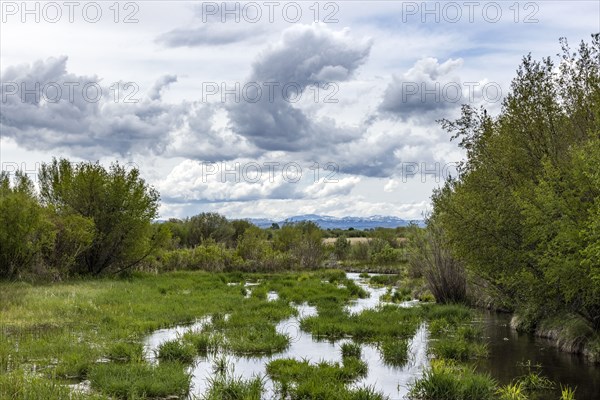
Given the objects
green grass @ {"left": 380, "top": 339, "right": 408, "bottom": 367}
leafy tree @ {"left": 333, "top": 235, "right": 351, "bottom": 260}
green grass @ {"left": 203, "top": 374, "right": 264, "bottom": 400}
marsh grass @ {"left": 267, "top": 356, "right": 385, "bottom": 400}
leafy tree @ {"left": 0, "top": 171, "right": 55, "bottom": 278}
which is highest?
leafy tree @ {"left": 0, "top": 171, "right": 55, "bottom": 278}

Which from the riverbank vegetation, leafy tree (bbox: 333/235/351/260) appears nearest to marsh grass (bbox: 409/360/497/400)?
the riverbank vegetation

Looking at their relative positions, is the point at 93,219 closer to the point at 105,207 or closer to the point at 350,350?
the point at 105,207

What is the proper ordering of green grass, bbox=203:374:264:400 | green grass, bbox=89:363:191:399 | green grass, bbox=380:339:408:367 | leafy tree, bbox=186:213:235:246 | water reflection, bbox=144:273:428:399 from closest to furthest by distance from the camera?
green grass, bbox=203:374:264:400 < green grass, bbox=89:363:191:399 < water reflection, bbox=144:273:428:399 < green grass, bbox=380:339:408:367 < leafy tree, bbox=186:213:235:246

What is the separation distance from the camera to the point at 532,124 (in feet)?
77.4

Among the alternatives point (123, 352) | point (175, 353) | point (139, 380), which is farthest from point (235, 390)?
point (123, 352)

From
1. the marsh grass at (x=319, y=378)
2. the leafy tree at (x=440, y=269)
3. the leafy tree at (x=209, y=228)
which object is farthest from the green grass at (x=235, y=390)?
the leafy tree at (x=209, y=228)

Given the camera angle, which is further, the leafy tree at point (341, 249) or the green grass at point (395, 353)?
the leafy tree at point (341, 249)

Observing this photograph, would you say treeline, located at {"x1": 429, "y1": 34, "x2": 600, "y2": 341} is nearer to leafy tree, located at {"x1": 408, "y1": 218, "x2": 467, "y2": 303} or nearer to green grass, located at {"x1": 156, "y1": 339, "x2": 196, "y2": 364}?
leafy tree, located at {"x1": 408, "y1": 218, "x2": 467, "y2": 303}

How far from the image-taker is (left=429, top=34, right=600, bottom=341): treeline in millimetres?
18891

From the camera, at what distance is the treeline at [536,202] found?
18891 mm

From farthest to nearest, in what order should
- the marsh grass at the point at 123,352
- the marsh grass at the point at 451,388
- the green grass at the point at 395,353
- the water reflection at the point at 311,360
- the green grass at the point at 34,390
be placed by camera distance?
1. the green grass at the point at 395,353
2. the marsh grass at the point at 123,352
3. the water reflection at the point at 311,360
4. the marsh grass at the point at 451,388
5. the green grass at the point at 34,390

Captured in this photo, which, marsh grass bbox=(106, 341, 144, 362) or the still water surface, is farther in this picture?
marsh grass bbox=(106, 341, 144, 362)

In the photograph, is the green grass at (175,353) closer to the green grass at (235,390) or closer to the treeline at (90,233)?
the green grass at (235,390)

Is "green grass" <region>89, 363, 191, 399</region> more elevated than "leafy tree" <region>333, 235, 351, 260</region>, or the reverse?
"green grass" <region>89, 363, 191, 399</region>
